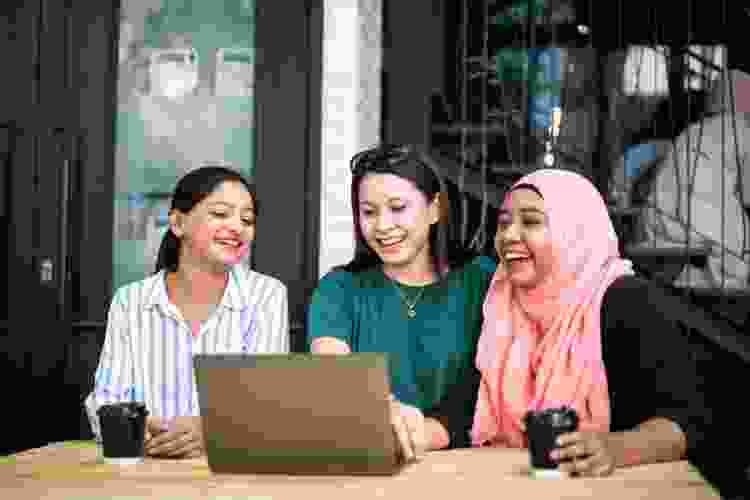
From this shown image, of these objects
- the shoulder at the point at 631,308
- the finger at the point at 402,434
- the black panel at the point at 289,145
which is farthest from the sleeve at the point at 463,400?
the black panel at the point at 289,145

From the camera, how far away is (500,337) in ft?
9.04

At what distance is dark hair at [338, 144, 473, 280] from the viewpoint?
3.01 m

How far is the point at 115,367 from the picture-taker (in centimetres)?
319

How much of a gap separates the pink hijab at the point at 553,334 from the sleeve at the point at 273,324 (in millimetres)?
691

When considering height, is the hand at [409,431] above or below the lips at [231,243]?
below

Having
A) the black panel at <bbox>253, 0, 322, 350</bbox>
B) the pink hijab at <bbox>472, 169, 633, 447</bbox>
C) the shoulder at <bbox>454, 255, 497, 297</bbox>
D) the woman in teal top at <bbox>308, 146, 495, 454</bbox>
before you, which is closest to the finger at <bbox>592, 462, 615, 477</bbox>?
the pink hijab at <bbox>472, 169, 633, 447</bbox>

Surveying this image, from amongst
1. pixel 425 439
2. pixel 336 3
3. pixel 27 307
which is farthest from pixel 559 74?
pixel 425 439

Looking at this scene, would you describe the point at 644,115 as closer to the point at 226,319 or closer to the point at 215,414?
the point at 226,319

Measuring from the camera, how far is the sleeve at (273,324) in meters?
3.30

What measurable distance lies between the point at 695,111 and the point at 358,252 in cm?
402

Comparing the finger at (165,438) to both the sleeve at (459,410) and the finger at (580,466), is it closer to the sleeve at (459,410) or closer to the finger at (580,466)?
the sleeve at (459,410)

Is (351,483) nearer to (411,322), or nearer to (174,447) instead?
(174,447)

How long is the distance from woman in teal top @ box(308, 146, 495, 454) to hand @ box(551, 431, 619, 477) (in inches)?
31.4

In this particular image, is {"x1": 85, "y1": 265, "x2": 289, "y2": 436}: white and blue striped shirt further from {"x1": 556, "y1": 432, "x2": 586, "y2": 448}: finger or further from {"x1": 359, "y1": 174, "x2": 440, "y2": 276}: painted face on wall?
{"x1": 556, "y1": 432, "x2": 586, "y2": 448}: finger
